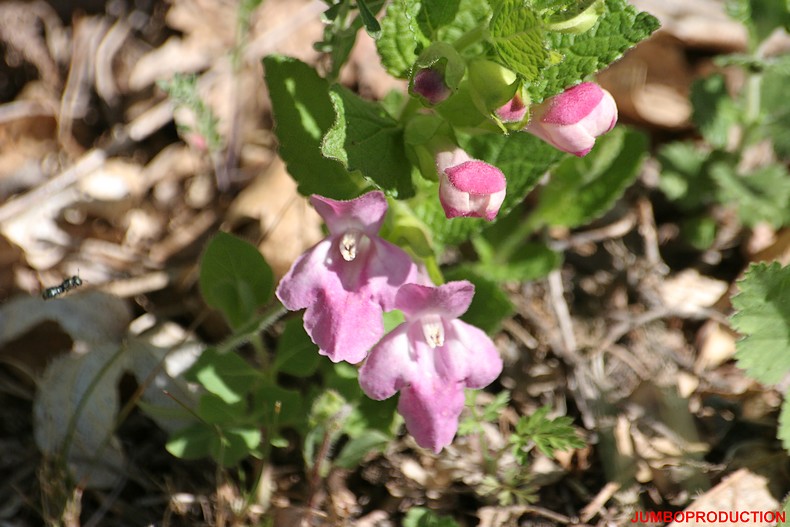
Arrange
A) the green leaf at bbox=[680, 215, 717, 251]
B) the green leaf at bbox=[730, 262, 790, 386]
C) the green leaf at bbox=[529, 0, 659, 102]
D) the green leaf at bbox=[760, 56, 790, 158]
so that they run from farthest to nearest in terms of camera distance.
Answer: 1. the green leaf at bbox=[680, 215, 717, 251]
2. the green leaf at bbox=[760, 56, 790, 158]
3. the green leaf at bbox=[730, 262, 790, 386]
4. the green leaf at bbox=[529, 0, 659, 102]

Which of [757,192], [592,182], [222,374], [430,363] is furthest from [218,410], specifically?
[757,192]

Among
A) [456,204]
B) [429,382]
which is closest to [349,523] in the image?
[429,382]

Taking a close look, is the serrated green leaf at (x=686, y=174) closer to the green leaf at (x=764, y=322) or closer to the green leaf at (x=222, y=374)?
the green leaf at (x=764, y=322)

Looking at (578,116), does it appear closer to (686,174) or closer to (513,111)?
(513,111)

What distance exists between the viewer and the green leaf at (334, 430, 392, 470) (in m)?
2.65

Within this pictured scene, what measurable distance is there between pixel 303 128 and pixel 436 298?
727 millimetres

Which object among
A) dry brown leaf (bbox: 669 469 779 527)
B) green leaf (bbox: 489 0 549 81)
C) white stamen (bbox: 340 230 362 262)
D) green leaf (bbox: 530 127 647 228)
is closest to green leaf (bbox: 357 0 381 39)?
green leaf (bbox: 489 0 549 81)

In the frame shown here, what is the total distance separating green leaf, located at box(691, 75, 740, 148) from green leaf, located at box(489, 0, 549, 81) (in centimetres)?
173

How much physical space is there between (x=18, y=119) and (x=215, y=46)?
3.56ft

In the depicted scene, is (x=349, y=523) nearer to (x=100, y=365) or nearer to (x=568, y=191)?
(x=100, y=365)

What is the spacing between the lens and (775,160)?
3854mm

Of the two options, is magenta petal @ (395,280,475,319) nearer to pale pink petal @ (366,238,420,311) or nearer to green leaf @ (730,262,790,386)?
pale pink petal @ (366,238,420,311)

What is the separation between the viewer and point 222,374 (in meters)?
2.53

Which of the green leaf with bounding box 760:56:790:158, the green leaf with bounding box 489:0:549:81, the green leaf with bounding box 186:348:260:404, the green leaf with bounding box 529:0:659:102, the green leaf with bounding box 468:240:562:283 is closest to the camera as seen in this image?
the green leaf with bounding box 489:0:549:81
